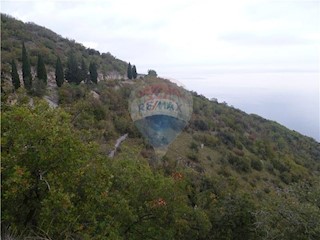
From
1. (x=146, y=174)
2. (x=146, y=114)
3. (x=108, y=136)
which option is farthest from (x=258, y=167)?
(x=146, y=174)

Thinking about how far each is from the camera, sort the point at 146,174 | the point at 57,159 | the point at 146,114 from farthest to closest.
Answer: the point at 146,114 → the point at 146,174 → the point at 57,159

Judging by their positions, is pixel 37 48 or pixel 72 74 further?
pixel 37 48

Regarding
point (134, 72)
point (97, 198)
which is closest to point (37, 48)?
point (134, 72)

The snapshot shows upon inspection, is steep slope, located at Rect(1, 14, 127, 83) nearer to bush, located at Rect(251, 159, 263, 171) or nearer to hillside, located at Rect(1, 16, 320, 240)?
bush, located at Rect(251, 159, 263, 171)

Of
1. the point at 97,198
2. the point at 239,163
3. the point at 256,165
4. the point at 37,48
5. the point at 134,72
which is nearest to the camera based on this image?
the point at 97,198

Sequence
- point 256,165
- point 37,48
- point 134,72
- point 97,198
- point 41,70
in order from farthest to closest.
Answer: point 134,72 < point 37,48 < point 256,165 < point 41,70 < point 97,198

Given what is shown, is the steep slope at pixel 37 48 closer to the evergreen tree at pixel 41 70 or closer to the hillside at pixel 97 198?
the evergreen tree at pixel 41 70

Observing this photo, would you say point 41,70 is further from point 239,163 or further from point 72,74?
point 239,163

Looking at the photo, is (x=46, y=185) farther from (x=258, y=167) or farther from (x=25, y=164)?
(x=258, y=167)

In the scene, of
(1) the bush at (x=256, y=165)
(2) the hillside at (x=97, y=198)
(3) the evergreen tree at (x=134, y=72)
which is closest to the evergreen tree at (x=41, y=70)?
(1) the bush at (x=256, y=165)

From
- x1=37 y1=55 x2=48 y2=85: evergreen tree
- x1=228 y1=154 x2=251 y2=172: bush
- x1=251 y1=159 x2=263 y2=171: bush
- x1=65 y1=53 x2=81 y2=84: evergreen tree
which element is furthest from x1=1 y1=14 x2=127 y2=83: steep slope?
x1=251 y1=159 x2=263 y2=171: bush

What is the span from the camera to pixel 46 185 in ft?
30.6

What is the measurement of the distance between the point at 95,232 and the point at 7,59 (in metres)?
44.5

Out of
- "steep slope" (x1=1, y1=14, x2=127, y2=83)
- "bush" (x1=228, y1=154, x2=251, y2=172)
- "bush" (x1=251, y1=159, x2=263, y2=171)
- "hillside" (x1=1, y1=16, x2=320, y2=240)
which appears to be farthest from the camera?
"steep slope" (x1=1, y1=14, x2=127, y2=83)
